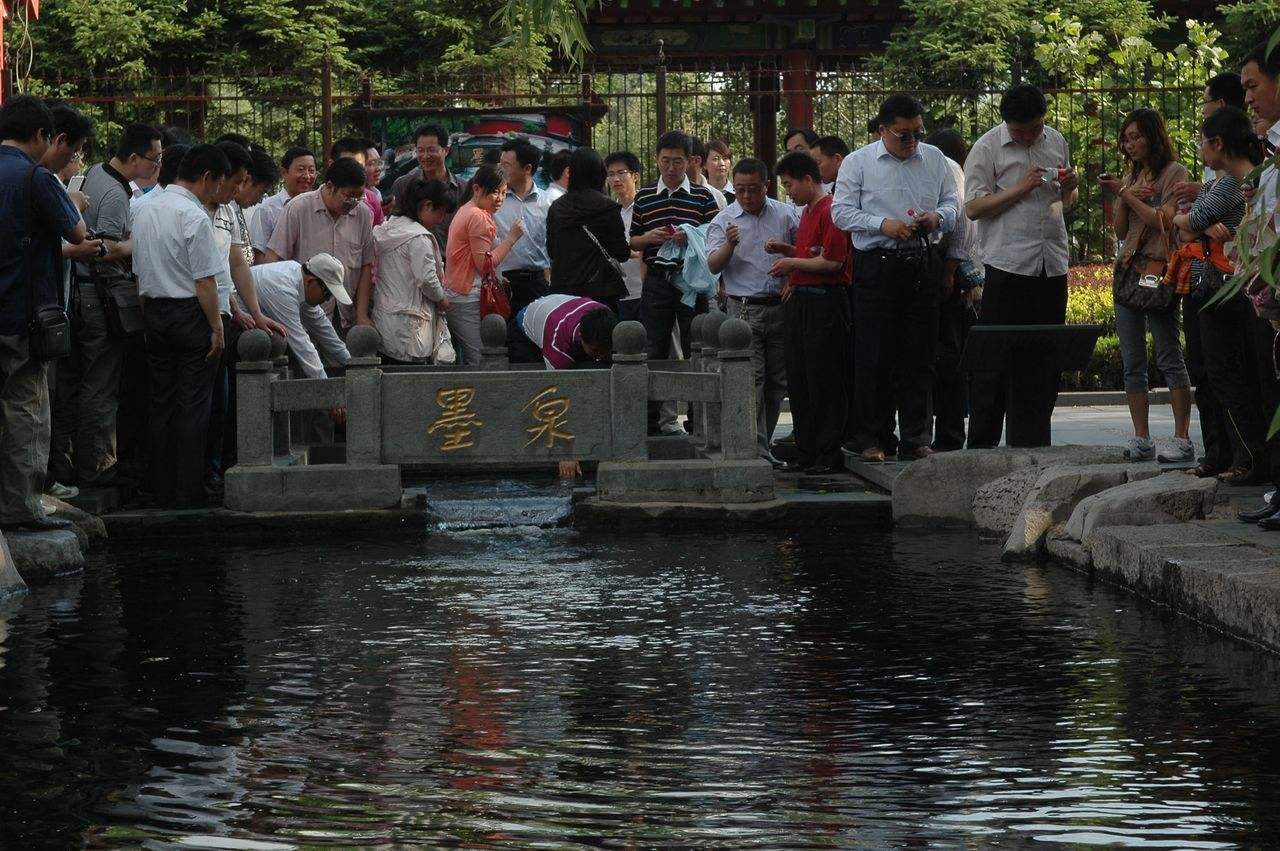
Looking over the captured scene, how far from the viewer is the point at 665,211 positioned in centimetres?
1262

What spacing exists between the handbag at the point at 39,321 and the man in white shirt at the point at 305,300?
2.54m

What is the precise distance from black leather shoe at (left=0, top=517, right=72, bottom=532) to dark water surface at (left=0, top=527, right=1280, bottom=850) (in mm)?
471

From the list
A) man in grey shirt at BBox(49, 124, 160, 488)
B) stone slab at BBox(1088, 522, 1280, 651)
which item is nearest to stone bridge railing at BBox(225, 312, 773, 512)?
man in grey shirt at BBox(49, 124, 160, 488)

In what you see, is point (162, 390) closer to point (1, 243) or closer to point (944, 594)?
point (1, 243)

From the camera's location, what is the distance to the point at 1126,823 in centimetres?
454

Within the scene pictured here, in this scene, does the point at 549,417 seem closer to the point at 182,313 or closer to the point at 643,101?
the point at 182,313

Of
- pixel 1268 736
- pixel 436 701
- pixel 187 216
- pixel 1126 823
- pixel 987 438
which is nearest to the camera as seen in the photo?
pixel 1126 823

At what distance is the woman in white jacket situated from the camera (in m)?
12.5

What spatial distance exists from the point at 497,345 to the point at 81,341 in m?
3.19

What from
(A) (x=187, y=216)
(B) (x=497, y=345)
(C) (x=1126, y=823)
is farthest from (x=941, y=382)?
(C) (x=1126, y=823)

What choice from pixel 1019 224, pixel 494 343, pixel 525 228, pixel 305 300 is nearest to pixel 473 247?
pixel 525 228

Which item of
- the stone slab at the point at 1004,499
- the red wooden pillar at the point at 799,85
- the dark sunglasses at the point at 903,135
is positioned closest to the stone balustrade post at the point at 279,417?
the dark sunglasses at the point at 903,135

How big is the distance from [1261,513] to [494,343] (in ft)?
19.3

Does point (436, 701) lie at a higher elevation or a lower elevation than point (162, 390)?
lower
